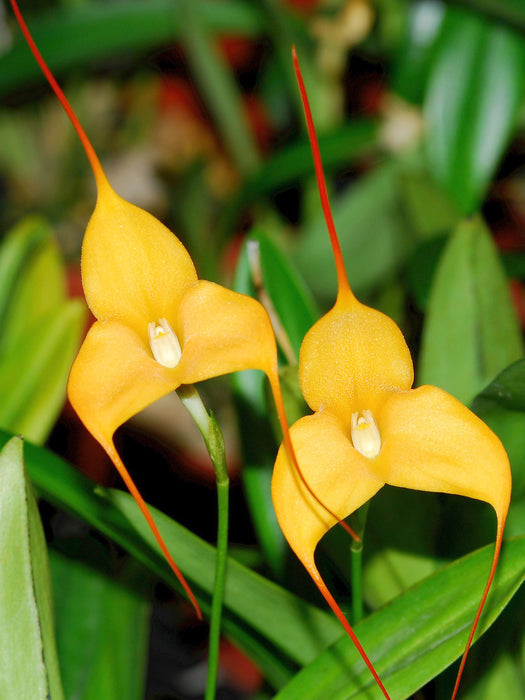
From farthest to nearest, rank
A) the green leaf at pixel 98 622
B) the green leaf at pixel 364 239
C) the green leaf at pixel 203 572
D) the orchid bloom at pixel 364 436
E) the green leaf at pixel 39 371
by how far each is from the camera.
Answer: the green leaf at pixel 364 239 < the green leaf at pixel 39 371 < the green leaf at pixel 98 622 < the green leaf at pixel 203 572 < the orchid bloom at pixel 364 436

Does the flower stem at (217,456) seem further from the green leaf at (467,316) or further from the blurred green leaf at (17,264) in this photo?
the blurred green leaf at (17,264)

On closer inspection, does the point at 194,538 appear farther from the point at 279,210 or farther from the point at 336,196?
the point at 279,210

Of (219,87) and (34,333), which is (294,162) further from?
(34,333)

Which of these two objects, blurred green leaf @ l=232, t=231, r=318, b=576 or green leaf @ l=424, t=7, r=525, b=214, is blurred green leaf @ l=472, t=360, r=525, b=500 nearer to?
blurred green leaf @ l=232, t=231, r=318, b=576

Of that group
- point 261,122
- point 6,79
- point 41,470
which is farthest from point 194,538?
point 261,122

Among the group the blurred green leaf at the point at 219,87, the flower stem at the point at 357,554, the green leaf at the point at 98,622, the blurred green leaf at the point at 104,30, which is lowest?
the green leaf at the point at 98,622

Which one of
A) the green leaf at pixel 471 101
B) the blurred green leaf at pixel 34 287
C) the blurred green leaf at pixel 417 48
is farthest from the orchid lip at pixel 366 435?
the blurred green leaf at pixel 417 48

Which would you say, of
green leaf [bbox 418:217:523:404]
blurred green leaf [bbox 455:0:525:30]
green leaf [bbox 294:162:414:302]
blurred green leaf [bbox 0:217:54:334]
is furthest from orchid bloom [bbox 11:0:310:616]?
blurred green leaf [bbox 455:0:525:30]
